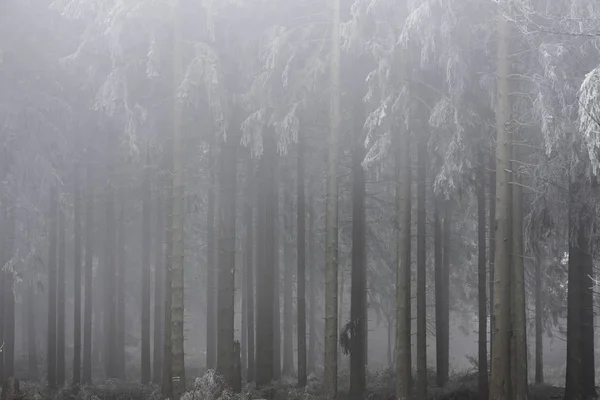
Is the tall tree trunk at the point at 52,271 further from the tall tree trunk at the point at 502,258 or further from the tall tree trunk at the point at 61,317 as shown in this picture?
the tall tree trunk at the point at 502,258

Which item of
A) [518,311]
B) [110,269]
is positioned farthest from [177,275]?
[110,269]

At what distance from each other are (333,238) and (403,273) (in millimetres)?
1755

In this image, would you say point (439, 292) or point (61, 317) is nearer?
point (439, 292)

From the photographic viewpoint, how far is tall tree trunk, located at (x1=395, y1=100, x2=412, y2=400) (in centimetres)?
1469

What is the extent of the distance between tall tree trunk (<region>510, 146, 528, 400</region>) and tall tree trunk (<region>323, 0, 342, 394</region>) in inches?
142

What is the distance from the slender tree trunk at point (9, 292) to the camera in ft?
62.4

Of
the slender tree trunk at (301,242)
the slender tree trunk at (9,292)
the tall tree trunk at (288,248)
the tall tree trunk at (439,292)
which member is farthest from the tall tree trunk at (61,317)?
the tall tree trunk at (439,292)

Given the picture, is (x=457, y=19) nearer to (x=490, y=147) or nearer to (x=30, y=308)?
(x=490, y=147)

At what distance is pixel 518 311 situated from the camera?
47.2ft

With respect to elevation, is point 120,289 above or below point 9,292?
below

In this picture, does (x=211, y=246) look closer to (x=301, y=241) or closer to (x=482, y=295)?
(x=301, y=241)

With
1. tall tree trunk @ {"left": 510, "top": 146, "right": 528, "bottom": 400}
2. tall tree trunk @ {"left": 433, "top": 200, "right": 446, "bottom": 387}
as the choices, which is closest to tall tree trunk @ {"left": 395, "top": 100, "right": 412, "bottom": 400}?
tall tree trunk @ {"left": 510, "top": 146, "right": 528, "bottom": 400}

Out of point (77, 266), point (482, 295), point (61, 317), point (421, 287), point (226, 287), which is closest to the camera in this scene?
point (226, 287)

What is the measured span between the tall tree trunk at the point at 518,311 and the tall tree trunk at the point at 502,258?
61.8 inches
